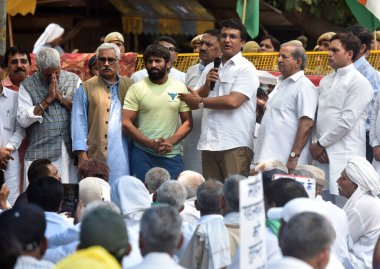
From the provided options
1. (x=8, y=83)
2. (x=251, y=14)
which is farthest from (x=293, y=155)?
(x=251, y=14)

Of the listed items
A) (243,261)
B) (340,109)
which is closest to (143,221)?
(243,261)

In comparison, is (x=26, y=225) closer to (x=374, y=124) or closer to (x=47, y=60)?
(x=47, y=60)

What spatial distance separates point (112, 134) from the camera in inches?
499

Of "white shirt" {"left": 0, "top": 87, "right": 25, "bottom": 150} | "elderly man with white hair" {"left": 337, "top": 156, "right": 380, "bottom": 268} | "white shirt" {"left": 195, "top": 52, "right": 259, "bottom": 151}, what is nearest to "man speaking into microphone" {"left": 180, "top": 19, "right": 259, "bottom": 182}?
"white shirt" {"left": 195, "top": 52, "right": 259, "bottom": 151}

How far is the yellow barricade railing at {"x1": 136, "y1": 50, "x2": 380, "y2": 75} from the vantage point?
14.7 meters

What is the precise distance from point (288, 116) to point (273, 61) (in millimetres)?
2693

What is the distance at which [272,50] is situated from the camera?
1603 centimetres

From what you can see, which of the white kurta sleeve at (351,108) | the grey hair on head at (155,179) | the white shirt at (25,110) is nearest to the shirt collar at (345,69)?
the white kurta sleeve at (351,108)

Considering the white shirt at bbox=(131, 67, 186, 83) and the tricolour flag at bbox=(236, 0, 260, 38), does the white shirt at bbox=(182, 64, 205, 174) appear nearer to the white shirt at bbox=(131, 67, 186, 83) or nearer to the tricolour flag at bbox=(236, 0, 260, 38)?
the white shirt at bbox=(131, 67, 186, 83)

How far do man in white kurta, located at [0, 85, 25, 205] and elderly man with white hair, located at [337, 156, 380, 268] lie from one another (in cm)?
376

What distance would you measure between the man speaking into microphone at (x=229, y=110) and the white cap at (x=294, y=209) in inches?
162

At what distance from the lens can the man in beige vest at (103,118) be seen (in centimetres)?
1259

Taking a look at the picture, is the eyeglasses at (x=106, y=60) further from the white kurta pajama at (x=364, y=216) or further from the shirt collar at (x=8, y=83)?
the white kurta pajama at (x=364, y=216)

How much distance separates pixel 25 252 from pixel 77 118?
5317mm
